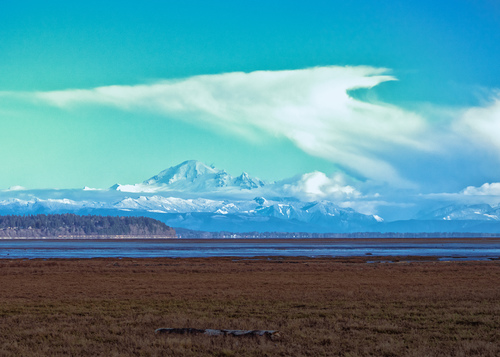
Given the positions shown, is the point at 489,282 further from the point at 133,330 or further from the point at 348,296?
the point at 133,330

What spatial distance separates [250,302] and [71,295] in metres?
11.6

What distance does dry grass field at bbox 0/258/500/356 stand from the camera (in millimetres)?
18375

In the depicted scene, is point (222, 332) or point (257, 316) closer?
point (222, 332)

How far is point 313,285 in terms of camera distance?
134 feet

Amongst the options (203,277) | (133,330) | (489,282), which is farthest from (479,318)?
(203,277)

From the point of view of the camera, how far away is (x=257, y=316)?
82.9 ft

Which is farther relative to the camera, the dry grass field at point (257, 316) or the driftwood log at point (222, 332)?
the driftwood log at point (222, 332)

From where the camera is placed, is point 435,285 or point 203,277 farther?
point 203,277

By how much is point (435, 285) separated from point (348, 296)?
9.95 metres

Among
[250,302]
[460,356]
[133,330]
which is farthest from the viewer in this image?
[250,302]

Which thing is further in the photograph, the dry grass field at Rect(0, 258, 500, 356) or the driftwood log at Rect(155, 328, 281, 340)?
the driftwood log at Rect(155, 328, 281, 340)

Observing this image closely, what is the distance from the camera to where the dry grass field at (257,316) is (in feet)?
60.3

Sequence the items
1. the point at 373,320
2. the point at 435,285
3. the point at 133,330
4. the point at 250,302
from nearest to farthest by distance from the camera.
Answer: the point at 133,330 → the point at 373,320 → the point at 250,302 → the point at 435,285

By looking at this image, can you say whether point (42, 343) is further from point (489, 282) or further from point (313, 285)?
point (489, 282)
